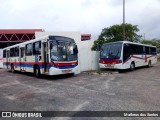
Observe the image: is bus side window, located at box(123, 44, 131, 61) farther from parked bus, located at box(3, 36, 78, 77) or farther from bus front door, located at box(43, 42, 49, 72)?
bus front door, located at box(43, 42, 49, 72)

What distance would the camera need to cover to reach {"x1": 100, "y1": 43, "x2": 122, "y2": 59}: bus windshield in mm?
16938

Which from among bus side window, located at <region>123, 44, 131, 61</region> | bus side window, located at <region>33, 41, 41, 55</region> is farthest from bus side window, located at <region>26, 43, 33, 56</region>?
bus side window, located at <region>123, 44, 131, 61</region>

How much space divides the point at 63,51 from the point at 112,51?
566cm

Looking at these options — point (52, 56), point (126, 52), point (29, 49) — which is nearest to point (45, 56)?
point (52, 56)

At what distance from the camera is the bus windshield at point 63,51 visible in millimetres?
12805

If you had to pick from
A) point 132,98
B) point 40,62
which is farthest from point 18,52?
point 132,98

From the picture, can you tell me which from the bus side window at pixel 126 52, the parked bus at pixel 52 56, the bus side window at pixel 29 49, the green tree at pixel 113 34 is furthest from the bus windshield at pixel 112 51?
the green tree at pixel 113 34

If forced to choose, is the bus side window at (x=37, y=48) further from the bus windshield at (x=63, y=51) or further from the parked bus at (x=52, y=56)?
the bus windshield at (x=63, y=51)

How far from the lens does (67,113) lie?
5730 millimetres

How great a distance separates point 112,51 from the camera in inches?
685

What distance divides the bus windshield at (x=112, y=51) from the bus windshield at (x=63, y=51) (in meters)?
4.32

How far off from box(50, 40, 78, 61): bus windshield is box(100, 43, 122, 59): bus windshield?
170 inches

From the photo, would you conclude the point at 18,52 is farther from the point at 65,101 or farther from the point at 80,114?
the point at 80,114

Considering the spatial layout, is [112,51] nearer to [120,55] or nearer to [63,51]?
[120,55]
